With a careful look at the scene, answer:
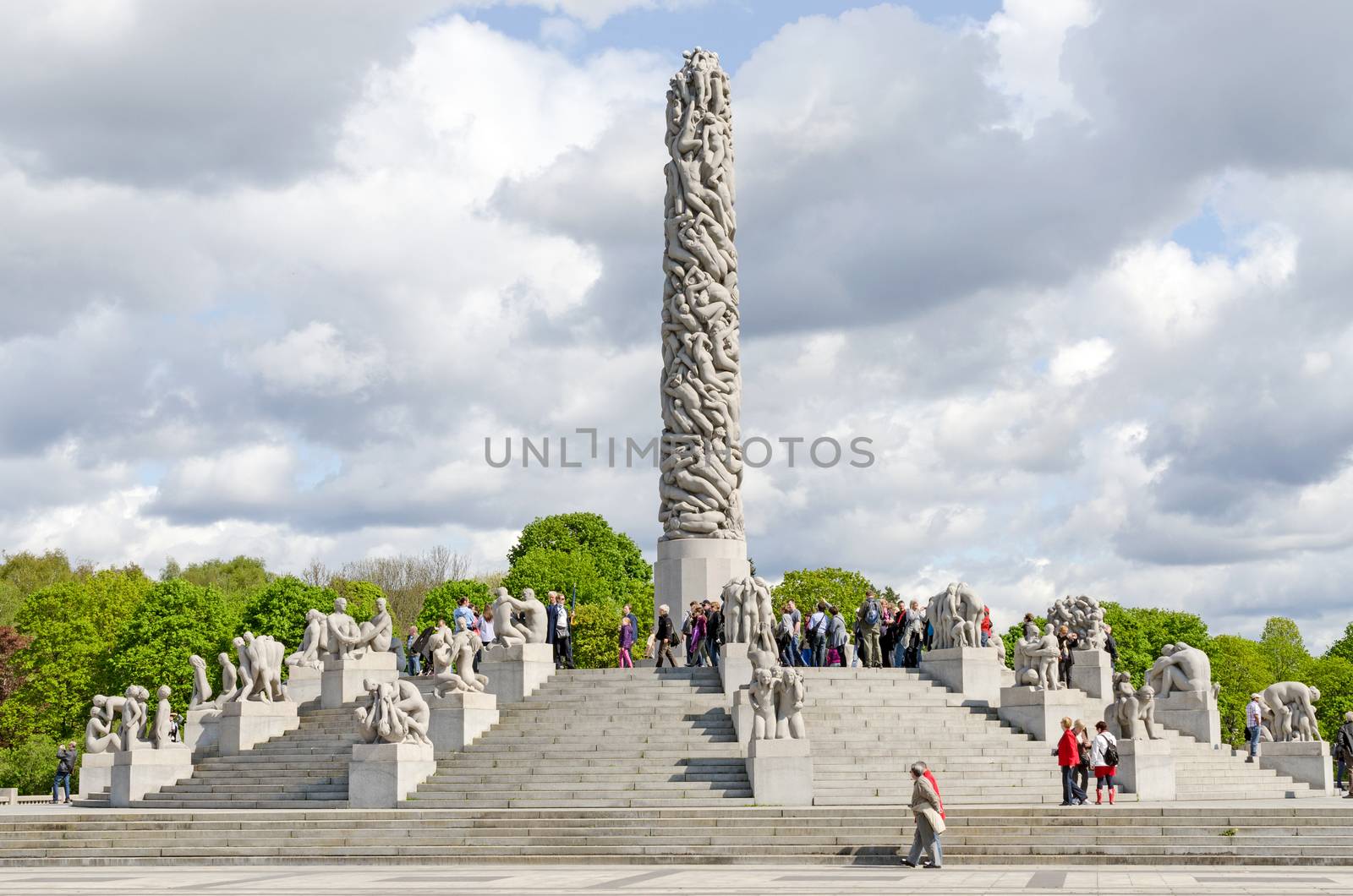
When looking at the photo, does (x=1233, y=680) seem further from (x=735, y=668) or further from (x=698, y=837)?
(x=698, y=837)

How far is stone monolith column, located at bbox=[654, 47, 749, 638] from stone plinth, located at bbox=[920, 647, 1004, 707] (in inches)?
266

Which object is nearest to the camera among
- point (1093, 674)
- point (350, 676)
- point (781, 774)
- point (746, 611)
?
point (781, 774)

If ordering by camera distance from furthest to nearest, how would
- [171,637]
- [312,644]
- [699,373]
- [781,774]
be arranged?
[171,637] → [699,373] → [312,644] → [781,774]

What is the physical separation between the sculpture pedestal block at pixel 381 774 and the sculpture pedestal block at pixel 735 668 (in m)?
5.58

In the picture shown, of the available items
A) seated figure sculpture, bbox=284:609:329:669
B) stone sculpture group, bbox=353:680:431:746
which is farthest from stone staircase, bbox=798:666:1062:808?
seated figure sculpture, bbox=284:609:329:669

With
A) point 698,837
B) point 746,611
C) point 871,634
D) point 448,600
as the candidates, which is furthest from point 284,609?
point 698,837

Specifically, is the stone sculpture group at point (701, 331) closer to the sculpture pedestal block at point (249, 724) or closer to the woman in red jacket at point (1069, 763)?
the sculpture pedestal block at point (249, 724)

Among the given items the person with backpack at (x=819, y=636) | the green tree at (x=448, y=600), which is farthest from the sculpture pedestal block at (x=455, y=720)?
the green tree at (x=448, y=600)

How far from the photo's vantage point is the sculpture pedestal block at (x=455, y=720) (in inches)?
1049

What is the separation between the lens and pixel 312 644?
105ft

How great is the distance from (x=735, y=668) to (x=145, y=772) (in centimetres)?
1087

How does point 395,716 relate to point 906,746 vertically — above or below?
above

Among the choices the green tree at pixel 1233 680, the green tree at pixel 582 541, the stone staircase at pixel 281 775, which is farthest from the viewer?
the green tree at pixel 582 541

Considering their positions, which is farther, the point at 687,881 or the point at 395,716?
the point at 395,716
